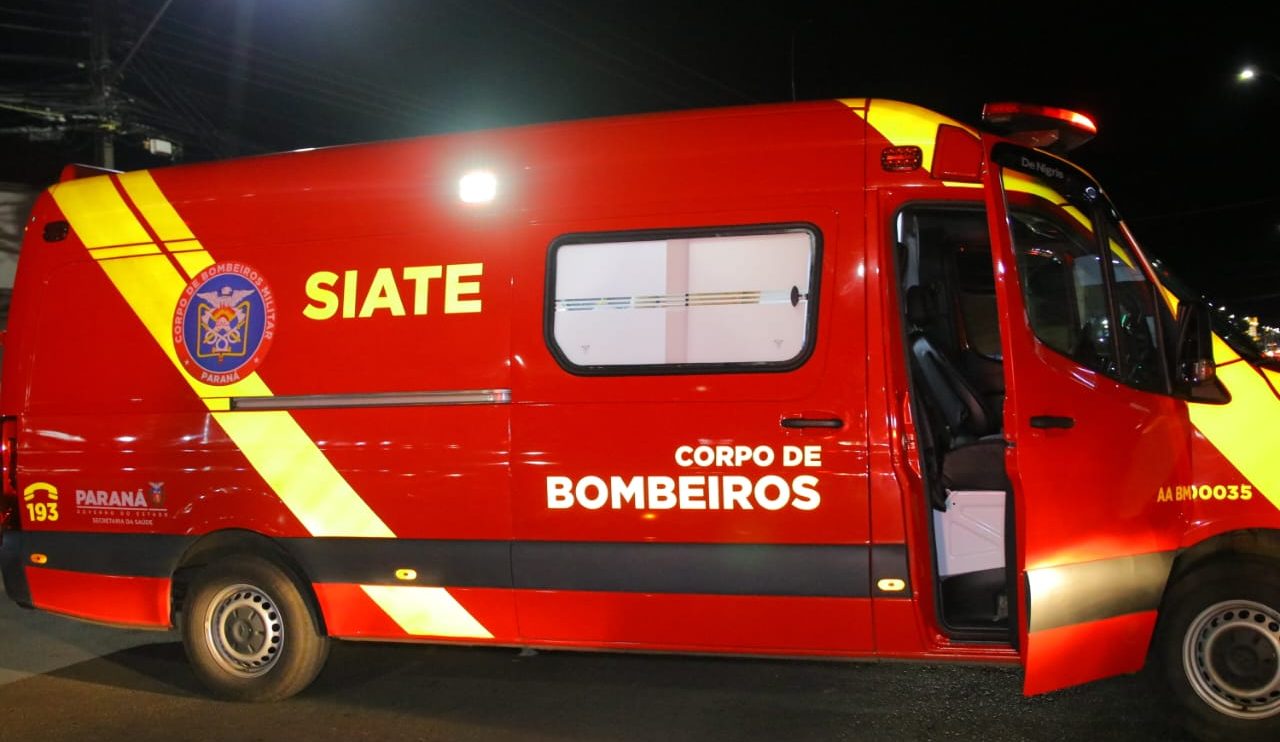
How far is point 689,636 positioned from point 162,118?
1239 centimetres

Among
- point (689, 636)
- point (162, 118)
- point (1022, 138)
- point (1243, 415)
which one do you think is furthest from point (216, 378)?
point (162, 118)

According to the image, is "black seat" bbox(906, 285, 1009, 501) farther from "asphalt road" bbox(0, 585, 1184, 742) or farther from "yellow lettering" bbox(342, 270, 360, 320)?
"yellow lettering" bbox(342, 270, 360, 320)

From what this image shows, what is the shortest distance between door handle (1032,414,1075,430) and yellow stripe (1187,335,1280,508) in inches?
23.0

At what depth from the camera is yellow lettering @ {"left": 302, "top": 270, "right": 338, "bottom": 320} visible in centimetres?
460

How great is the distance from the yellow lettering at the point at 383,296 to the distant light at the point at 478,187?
1.68ft

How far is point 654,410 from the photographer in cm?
411

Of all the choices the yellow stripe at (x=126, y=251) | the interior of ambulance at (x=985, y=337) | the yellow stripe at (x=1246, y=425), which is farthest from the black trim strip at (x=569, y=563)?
the yellow stripe at (x=126, y=251)

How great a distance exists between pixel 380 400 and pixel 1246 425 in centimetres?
368

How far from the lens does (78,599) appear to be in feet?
16.4

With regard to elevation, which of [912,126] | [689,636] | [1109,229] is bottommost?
[689,636]

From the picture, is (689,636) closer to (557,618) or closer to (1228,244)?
(557,618)

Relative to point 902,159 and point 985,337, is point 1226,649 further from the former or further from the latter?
point 902,159

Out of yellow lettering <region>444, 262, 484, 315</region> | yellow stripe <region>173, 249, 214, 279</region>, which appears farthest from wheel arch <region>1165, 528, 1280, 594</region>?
yellow stripe <region>173, 249, 214, 279</region>

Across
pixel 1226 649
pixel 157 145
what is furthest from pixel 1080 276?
pixel 157 145
